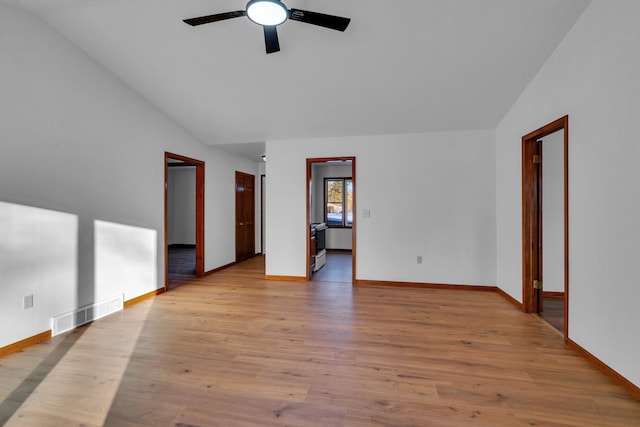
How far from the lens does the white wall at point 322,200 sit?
8.62 meters

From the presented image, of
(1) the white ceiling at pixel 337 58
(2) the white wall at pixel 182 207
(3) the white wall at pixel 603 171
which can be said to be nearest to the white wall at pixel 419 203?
(1) the white ceiling at pixel 337 58

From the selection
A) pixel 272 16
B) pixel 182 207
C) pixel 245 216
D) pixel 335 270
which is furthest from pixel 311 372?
pixel 182 207

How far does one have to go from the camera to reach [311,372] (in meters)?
2.30

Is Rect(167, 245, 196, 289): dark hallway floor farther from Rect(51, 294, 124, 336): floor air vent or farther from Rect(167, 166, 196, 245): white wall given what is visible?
Rect(51, 294, 124, 336): floor air vent

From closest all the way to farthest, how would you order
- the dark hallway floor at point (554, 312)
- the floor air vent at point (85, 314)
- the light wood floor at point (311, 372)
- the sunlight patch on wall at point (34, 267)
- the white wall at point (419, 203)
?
1. the light wood floor at point (311, 372)
2. the sunlight patch on wall at point (34, 267)
3. the floor air vent at point (85, 314)
4. the dark hallway floor at point (554, 312)
5. the white wall at point (419, 203)

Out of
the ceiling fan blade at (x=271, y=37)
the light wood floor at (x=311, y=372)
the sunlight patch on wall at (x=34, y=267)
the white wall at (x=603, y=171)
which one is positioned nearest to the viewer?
the light wood floor at (x=311, y=372)

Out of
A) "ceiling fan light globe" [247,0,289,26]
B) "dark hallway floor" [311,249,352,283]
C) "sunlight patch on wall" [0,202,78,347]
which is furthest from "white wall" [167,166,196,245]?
"ceiling fan light globe" [247,0,289,26]

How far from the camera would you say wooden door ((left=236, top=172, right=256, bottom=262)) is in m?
6.87

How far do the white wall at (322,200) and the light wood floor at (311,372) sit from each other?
497 cm

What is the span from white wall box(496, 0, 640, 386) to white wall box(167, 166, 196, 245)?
947 centimetres

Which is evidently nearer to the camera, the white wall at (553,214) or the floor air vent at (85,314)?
the floor air vent at (85,314)

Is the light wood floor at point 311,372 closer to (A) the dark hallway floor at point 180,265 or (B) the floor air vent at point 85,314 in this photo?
(B) the floor air vent at point 85,314

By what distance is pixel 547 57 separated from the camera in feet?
10.1

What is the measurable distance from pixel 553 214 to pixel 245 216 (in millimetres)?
5800
